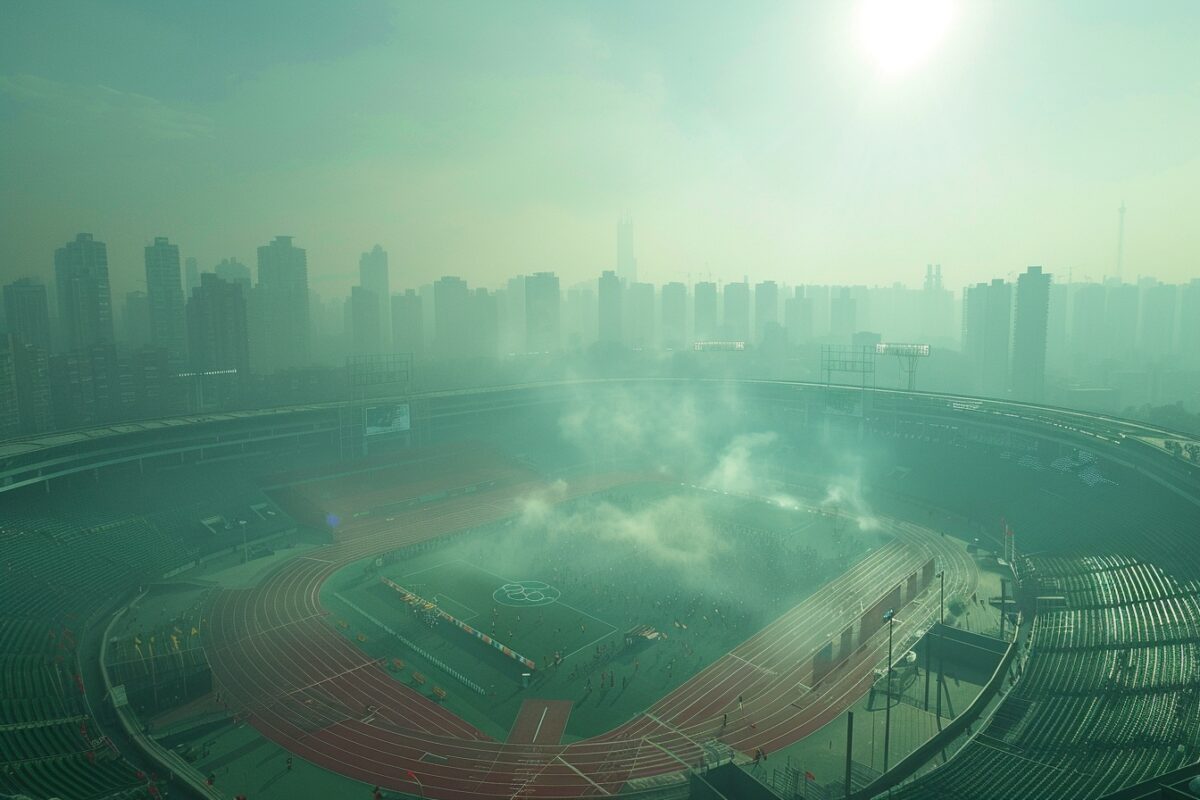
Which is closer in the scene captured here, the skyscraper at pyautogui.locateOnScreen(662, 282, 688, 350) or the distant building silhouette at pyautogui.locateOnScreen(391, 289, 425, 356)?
the distant building silhouette at pyautogui.locateOnScreen(391, 289, 425, 356)

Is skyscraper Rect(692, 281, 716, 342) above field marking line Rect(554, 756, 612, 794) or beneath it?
above

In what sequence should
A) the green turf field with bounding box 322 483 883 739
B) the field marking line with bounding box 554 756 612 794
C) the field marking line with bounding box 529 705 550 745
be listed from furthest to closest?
the green turf field with bounding box 322 483 883 739 < the field marking line with bounding box 529 705 550 745 < the field marking line with bounding box 554 756 612 794

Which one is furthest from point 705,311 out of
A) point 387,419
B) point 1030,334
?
point 387,419

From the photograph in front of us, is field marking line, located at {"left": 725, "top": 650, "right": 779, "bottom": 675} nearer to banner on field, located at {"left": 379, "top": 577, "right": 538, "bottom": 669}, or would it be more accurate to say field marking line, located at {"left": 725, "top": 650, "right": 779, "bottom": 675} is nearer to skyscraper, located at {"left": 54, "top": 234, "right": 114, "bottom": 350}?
banner on field, located at {"left": 379, "top": 577, "right": 538, "bottom": 669}

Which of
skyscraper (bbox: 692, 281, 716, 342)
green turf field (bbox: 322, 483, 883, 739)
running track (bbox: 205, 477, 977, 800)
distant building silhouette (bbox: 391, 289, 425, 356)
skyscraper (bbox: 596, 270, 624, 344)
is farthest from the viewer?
skyscraper (bbox: 692, 281, 716, 342)

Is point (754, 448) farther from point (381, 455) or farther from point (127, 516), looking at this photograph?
point (127, 516)

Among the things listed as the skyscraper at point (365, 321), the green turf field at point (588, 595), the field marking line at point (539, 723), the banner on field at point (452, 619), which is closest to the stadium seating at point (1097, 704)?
the green turf field at point (588, 595)

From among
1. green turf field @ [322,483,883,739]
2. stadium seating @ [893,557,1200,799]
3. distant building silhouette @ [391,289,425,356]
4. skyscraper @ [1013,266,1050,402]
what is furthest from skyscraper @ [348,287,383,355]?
stadium seating @ [893,557,1200,799]

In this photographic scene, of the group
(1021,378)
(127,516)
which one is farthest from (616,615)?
(1021,378)

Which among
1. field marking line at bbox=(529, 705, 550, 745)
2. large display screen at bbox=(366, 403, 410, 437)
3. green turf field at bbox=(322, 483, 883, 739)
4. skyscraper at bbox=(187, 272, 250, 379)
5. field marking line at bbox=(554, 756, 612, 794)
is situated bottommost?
field marking line at bbox=(554, 756, 612, 794)
